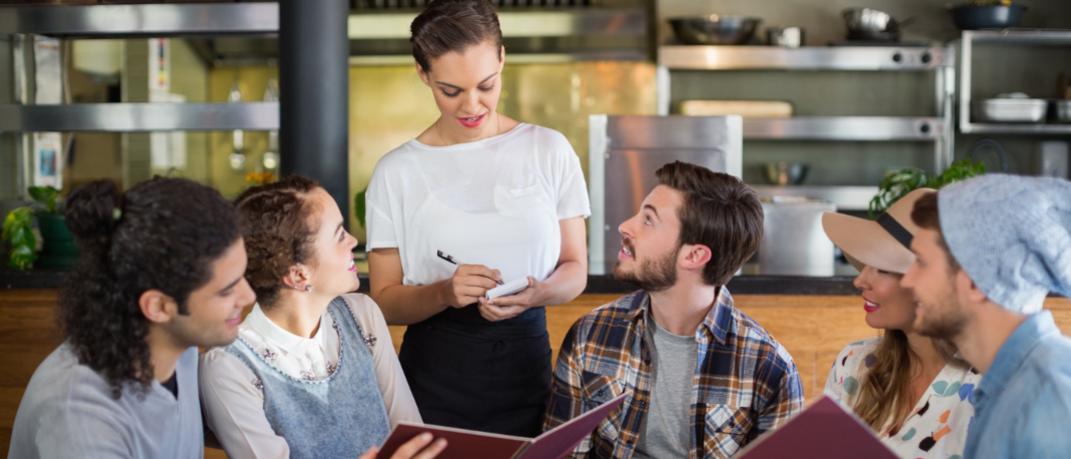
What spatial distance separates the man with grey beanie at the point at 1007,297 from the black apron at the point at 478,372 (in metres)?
1.07

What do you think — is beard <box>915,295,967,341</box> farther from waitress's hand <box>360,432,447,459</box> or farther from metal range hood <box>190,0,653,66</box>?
metal range hood <box>190,0,653,66</box>

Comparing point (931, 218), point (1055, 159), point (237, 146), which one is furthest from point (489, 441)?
point (1055, 159)

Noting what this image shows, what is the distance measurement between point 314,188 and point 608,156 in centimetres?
350

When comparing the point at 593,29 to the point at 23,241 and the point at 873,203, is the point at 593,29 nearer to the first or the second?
the point at 873,203

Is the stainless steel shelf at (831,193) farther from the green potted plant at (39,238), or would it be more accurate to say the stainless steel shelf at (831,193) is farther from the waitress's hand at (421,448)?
the waitress's hand at (421,448)

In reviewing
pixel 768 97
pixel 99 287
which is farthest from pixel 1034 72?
pixel 99 287

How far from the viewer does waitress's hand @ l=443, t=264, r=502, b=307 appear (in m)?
2.24

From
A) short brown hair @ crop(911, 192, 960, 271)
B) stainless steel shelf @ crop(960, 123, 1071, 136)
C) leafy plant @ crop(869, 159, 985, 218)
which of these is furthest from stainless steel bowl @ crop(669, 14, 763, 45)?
short brown hair @ crop(911, 192, 960, 271)

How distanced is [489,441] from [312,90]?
2.45 meters

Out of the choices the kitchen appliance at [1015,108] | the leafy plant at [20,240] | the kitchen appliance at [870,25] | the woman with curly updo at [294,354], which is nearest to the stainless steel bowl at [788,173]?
the kitchen appliance at [870,25]

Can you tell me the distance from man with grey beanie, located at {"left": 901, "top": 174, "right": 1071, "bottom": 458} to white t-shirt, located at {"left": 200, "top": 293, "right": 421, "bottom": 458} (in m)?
1.12

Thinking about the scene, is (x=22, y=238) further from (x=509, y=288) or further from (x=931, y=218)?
(x=931, y=218)

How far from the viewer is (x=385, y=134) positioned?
6902 millimetres

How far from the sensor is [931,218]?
5.17ft
